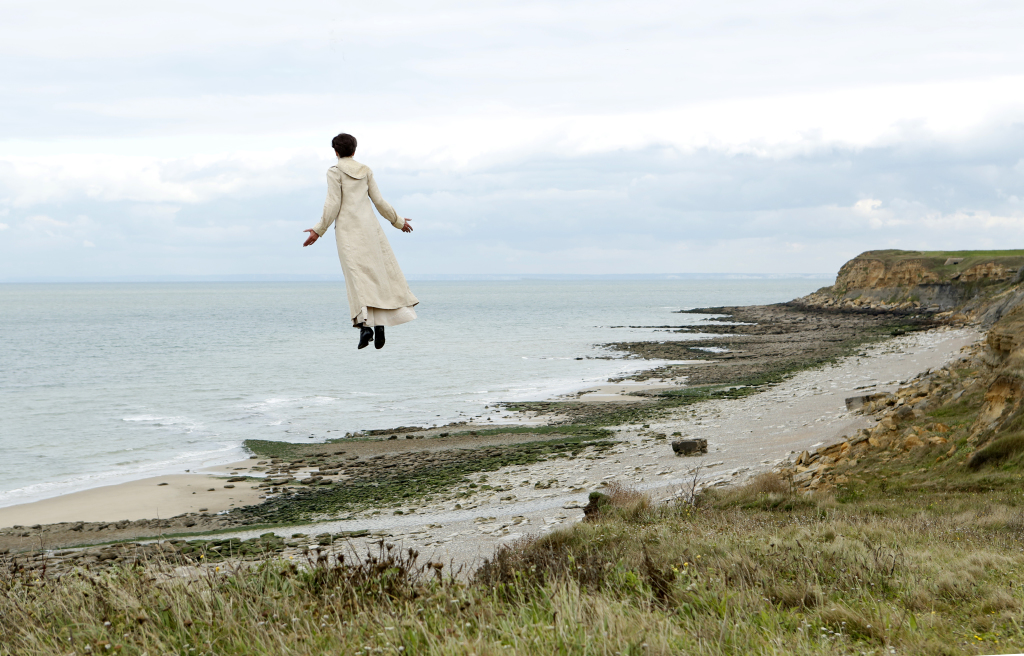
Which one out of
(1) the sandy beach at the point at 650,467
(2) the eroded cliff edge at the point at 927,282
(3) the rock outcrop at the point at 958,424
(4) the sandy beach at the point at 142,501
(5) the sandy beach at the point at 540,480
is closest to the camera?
(3) the rock outcrop at the point at 958,424

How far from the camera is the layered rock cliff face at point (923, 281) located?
224 ft

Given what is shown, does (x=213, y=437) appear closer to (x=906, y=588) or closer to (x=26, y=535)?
(x=26, y=535)

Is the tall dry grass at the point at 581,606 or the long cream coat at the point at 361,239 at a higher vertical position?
the long cream coat at the point at 361,239

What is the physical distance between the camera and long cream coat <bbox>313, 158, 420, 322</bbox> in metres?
4.43

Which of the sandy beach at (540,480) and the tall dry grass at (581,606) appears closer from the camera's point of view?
the tall dry grass at (581,606)

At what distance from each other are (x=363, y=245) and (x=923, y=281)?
3367 inches

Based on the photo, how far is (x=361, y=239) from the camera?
4535 mm

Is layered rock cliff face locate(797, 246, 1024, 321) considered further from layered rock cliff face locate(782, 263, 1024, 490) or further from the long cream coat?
the long cream coat

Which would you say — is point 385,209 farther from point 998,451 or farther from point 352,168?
point 998,451

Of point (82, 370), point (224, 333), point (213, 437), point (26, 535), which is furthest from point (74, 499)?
point (224, 333)

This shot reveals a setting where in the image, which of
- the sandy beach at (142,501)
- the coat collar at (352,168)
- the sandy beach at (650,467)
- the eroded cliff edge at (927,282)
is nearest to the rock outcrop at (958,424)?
the sandy beach at (650,467)

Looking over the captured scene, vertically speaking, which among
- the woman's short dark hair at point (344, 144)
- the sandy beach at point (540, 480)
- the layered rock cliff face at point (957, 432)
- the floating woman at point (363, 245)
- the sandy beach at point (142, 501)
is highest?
the woman's short dark hair at point (344, 144)

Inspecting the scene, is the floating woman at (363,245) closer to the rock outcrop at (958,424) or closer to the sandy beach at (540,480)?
the sandy beach at (540,480)

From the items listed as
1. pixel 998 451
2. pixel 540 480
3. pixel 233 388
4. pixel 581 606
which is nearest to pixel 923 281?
pixel 233 388
